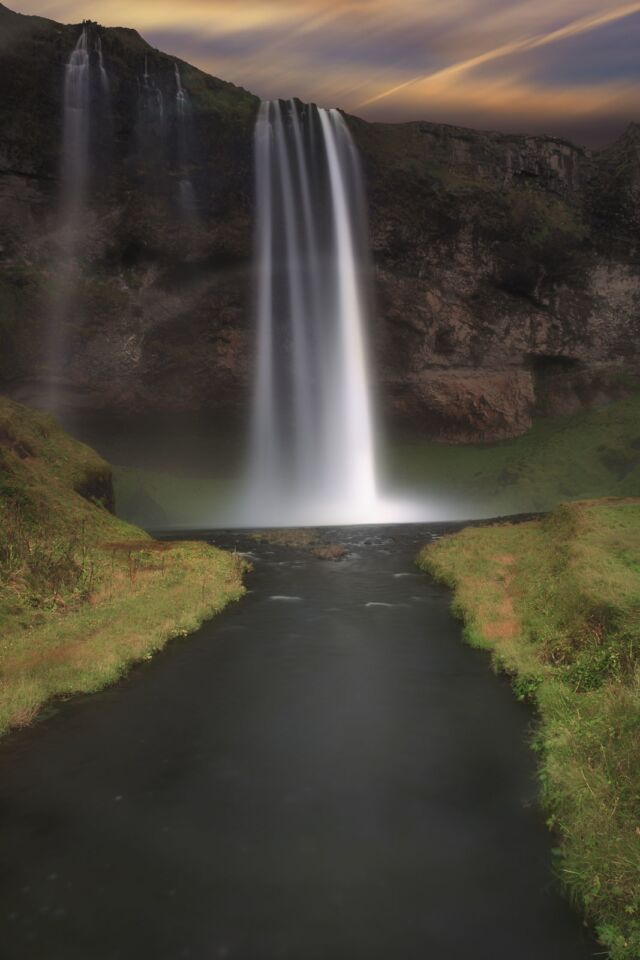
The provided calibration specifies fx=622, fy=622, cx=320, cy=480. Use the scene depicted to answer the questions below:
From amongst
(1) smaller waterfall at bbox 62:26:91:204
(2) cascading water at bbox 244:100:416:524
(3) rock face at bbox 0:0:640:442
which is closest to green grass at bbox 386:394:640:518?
(3) rock face at bbox 0:0:640:442

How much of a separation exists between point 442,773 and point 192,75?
67210mm

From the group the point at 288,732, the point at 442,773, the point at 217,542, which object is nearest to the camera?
the point at 442,773

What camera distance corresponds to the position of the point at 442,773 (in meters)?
9.51

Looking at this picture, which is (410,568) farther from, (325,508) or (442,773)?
(325,508)

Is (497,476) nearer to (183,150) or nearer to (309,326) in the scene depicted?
(309,326)

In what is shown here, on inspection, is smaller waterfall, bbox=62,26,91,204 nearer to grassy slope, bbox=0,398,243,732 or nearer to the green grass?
grassy slope, bbox=0,398,243,732

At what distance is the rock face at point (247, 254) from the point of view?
57281mm

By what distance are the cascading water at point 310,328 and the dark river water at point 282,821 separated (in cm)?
4984

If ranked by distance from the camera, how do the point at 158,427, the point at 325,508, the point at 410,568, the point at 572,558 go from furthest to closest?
the point at 158,427, the point at 325,508, the point at 410,568, the point at 572,558

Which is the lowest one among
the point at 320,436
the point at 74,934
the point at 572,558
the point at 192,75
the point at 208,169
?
the point at 74,934

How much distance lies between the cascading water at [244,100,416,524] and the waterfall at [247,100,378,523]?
108 mm

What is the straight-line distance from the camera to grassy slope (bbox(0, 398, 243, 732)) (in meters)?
13.6

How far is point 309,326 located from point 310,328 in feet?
0.82

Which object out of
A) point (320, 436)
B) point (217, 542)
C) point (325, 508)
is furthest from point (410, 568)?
point (320, 436)
